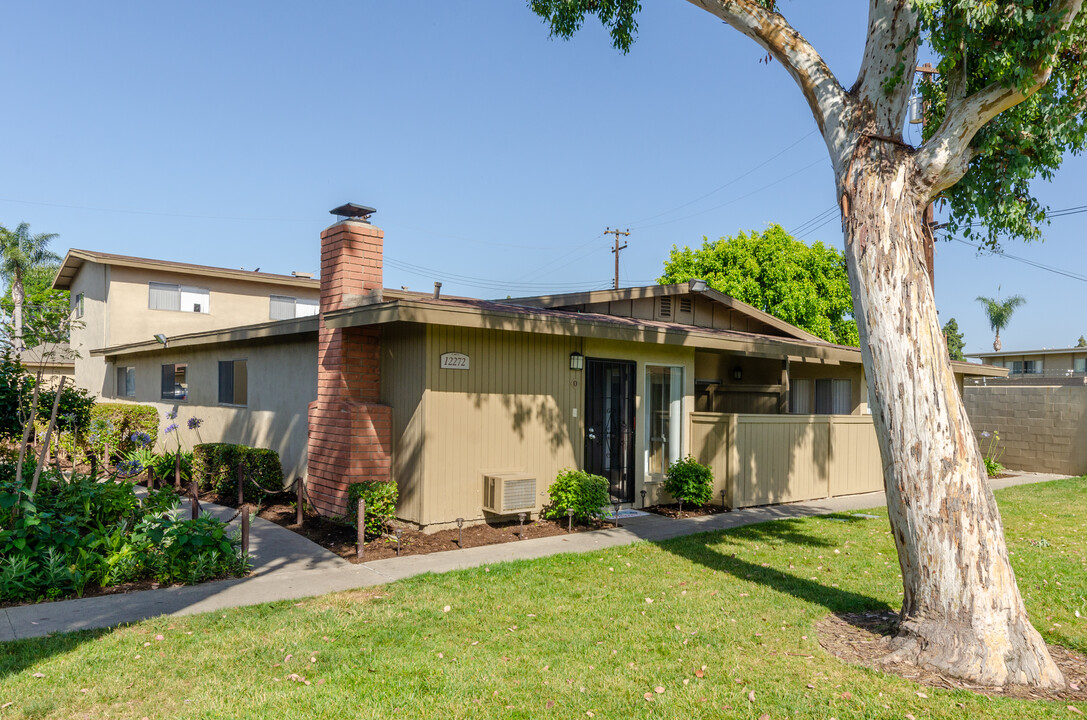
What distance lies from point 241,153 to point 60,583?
12.7 m

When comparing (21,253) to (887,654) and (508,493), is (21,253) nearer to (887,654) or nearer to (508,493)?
(508,493)

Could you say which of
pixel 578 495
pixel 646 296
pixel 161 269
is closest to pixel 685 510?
pixel 578 495

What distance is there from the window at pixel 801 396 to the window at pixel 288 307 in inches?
647

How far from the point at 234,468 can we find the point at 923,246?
31.6 feet

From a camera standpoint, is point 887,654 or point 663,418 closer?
point 887,654

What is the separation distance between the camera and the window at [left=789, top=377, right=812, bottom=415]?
14930mm

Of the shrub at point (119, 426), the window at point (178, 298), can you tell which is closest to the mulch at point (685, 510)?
the shrub at point (119, 426)

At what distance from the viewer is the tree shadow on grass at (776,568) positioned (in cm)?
587

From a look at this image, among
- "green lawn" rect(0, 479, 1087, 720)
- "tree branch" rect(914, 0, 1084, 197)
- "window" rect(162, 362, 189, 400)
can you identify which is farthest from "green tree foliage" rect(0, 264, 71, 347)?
"tree branch" rect(914, 0, 1084, 197)

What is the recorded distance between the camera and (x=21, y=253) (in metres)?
36.2

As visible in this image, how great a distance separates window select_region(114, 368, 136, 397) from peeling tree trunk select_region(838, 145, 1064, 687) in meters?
18.1

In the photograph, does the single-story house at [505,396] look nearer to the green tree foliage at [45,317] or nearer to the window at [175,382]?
the window at [175,382]

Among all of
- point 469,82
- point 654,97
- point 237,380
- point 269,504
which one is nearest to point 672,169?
point 654,97

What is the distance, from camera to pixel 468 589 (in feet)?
19.8
